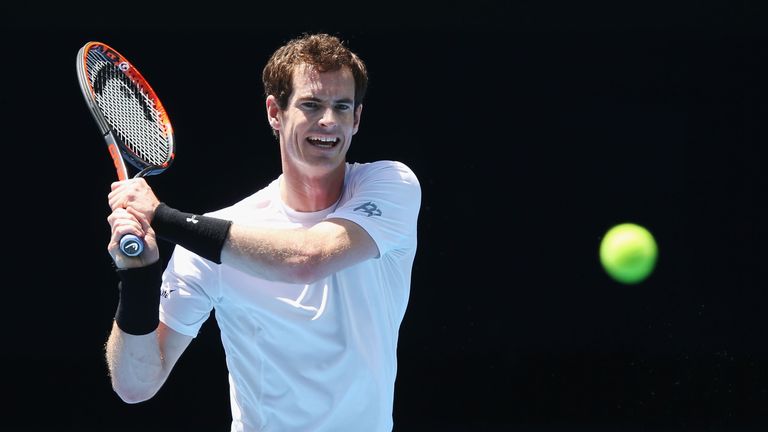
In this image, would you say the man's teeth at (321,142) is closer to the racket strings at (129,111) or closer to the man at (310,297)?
the man at (310,297)

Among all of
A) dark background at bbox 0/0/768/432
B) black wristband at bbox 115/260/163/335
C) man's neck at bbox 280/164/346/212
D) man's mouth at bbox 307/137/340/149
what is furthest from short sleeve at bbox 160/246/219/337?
dark background at bbox 0/0/768/432

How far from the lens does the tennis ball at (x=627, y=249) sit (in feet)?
15.9

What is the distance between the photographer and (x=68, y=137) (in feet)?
15.1

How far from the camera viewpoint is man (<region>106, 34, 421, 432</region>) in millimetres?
2605

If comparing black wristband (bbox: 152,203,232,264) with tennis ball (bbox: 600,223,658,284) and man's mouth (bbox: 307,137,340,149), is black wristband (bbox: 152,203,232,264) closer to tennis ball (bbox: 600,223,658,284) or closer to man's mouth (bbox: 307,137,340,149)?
man's mouth (bbox: 307,137,340,149)

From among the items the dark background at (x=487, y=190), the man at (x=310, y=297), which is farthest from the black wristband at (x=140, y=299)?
the dark background at (x=487, y=190)

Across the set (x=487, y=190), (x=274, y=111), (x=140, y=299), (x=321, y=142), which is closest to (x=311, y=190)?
(x=321, y=142)

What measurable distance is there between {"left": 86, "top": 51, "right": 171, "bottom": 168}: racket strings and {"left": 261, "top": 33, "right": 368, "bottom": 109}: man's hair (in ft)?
1.21

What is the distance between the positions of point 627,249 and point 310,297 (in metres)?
2.50

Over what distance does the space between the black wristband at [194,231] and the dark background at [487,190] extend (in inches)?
85.5

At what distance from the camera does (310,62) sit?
9.00 feet

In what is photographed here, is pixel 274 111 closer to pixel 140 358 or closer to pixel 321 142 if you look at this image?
pixel 321 142

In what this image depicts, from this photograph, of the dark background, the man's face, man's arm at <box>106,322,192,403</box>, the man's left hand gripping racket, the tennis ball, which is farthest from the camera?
the tennis ball

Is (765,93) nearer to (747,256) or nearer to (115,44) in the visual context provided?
(747,256)
